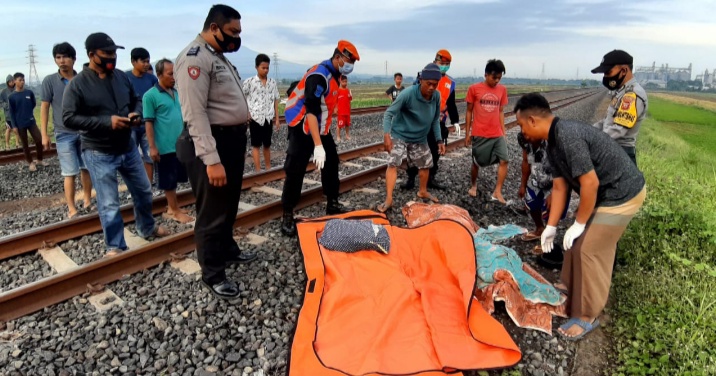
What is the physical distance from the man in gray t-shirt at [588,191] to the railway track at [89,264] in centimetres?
322

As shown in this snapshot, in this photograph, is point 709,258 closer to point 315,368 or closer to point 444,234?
point 444,234

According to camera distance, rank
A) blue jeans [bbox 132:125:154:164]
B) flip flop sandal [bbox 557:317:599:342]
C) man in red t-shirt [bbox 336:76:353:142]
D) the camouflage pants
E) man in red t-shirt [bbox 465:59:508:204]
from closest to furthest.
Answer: flip flop sandal [bbox 557:317:599:342]
the camouflage pants
man in red t-shirt [bbox 465:59:508:204]
blue jeans [bbox 132:125:154:164]
man in red t-shirt [bbox 336:76:353:142]

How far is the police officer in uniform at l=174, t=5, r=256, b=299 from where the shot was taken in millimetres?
3064

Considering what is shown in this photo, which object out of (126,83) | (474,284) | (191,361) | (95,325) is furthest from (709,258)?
(126,83)

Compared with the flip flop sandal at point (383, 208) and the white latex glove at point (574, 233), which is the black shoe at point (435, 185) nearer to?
the flip flop sandal at point (383, 208)

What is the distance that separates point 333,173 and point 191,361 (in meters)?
2.86

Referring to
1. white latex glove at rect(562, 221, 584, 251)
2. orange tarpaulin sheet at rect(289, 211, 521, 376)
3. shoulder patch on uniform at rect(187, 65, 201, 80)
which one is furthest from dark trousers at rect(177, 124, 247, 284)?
white latex glove at rect(562, 221, 584, 251)

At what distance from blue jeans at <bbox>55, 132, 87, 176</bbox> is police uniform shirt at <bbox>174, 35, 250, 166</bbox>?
3092 mm

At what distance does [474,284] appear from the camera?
3312mm

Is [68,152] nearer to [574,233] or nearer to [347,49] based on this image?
[347,49]

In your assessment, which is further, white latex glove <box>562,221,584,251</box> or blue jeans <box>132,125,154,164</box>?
blue jeans <box>132,125,154,164</box>

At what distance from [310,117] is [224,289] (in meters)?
2.07

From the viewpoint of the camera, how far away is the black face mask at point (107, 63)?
384cm

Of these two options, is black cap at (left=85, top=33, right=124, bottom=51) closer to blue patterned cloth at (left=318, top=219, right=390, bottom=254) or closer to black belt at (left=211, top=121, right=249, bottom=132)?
black belt at (left=211, top=121, right=249, bottom=132)
